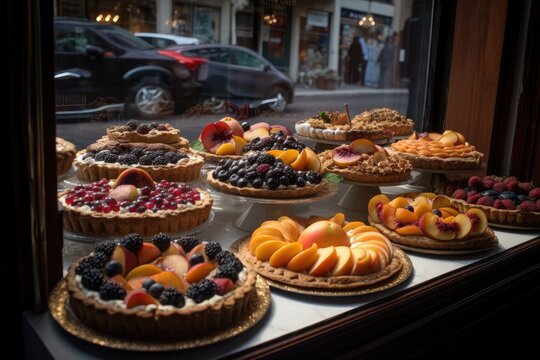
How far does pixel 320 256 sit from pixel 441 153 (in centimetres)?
166

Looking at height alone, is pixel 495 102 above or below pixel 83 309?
above

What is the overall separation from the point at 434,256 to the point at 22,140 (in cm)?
165

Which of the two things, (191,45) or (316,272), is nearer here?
(316,272)

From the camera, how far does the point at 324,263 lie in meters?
1.81

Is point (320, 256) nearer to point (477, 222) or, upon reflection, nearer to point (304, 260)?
point (304, 260)

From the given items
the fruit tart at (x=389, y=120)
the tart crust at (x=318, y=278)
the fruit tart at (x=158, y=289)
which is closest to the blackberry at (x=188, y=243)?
the fruit tart at (x=158, y=289)

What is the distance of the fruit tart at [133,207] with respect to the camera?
202 centimetres

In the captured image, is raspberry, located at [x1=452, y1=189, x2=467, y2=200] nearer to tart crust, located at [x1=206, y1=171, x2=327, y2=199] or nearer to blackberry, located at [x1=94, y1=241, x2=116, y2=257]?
tart crust, located at [x1=206, y1=171, x2=327, y2=199]

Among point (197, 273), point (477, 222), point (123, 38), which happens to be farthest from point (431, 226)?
point (123, 38)

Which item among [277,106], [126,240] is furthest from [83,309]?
[277,106]

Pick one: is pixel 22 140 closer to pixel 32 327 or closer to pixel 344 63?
pixel 32 327

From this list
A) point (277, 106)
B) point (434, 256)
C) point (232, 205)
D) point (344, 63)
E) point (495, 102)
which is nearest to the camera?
point (434, 256)

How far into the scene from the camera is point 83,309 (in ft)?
4.73

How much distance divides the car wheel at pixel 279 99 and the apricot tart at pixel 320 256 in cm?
251
